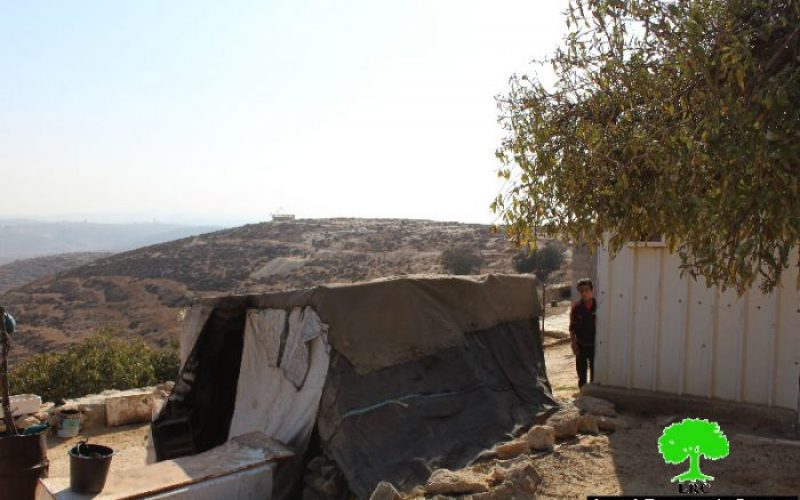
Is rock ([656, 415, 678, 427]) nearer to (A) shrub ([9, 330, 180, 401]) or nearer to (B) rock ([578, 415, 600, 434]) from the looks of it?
(B) rock ([578, 415, 600, 434])

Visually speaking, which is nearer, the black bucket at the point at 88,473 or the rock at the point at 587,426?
the black bucket at the point at 88,473

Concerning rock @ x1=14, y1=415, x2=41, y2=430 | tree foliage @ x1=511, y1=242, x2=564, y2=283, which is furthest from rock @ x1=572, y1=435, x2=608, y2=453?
tree foliage @ x1=511, y1=242, x2=564, y2=283

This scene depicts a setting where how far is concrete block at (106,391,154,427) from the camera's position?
1145 centimetres

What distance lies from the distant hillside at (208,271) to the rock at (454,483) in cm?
2829

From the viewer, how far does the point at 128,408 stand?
11.6m

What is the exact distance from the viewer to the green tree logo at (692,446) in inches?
225

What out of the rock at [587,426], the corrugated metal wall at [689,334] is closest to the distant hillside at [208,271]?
the corrugated metal wall at [689,334]

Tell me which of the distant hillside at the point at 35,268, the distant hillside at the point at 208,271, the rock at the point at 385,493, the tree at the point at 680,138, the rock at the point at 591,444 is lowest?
the distant hillside at the point at 35,268

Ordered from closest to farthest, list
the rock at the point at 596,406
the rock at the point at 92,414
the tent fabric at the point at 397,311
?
the tent fabric at the point at 397,311 < the rock at the point at 596,406 < the rock at the point at 92,414

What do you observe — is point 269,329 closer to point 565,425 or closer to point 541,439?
point 541,439

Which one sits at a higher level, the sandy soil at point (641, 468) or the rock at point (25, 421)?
the sandy soil at point (641, 468)

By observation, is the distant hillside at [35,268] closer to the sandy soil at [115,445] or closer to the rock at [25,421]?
the rock at [25,421]

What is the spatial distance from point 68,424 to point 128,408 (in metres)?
1.03

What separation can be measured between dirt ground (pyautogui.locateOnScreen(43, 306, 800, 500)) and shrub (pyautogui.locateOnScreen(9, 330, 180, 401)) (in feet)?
32.5
